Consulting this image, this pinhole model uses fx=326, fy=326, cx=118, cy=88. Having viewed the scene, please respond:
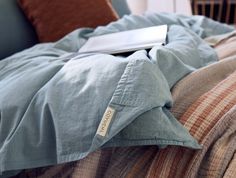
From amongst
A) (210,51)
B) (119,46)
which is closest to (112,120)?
(119,46)

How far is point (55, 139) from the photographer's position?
1.95 ft

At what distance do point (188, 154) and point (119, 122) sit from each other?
0.47 feet

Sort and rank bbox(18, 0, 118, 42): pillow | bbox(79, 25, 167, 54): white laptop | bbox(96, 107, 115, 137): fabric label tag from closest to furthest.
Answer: bbox(96, 107, 115, 137): fabric label tag < bbox(79, 25, 167, 54): white laptop < bbox(18, 0, 118, 42): pillow

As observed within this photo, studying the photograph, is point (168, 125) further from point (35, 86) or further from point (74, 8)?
point (74, 8)

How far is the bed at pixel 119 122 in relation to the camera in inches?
21.5

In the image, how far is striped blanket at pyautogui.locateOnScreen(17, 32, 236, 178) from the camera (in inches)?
22.1

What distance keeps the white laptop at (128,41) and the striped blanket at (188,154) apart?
0.20 m

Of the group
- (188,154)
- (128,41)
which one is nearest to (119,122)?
(188,154)

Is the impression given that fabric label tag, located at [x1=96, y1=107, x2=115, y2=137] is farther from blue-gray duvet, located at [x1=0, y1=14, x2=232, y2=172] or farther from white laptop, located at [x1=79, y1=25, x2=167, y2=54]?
white laptop, located at [x1=79, y1=25, x2=167, y2=54]

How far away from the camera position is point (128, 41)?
0.89 metres

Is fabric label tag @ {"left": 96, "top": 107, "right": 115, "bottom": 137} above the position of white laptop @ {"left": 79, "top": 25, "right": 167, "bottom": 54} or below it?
above

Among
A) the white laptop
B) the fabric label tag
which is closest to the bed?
the fabric label tag

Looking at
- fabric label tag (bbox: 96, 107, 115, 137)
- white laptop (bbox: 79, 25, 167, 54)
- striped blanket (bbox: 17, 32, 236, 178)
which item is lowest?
striped blanket (bbox: 17, 32, 236, 178)

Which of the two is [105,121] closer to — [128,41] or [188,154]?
[188,154]
